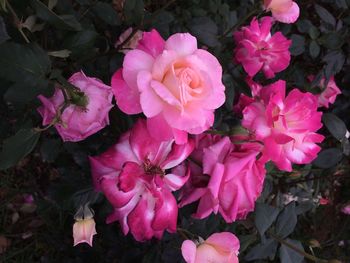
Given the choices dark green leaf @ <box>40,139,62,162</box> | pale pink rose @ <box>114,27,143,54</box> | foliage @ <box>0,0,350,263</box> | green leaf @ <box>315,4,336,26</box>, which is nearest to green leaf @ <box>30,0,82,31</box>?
foliage @ <box>0,0,350,263</box>

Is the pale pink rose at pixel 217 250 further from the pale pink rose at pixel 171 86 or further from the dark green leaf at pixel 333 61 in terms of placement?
the dark green leaf at pixel 333 61

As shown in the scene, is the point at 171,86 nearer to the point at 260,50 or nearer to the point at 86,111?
the point at 86,111

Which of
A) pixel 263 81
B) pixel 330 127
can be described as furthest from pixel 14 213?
pixel 330 127

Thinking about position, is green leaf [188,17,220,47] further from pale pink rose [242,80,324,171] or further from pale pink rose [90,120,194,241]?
pale pink rose [90,120,194,241]

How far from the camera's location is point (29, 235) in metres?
1.67

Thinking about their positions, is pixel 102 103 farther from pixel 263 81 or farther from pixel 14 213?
pixel 14 213

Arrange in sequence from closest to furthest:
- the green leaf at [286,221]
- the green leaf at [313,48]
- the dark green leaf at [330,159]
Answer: the green leaf at [286,221]
the dark green leaf at [330,159]
the green leaf at [313,48]

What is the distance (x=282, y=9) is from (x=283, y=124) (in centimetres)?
30

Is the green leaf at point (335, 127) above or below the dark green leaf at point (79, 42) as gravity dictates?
below

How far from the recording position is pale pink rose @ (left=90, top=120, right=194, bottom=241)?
0.65 meters

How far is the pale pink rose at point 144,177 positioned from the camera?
0.65m

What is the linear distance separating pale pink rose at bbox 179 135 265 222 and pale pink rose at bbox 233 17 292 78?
28cm

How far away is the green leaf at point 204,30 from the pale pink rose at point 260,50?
5 centimetres

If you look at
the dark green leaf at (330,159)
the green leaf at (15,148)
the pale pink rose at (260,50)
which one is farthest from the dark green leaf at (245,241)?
the green leaf at (15,148)
